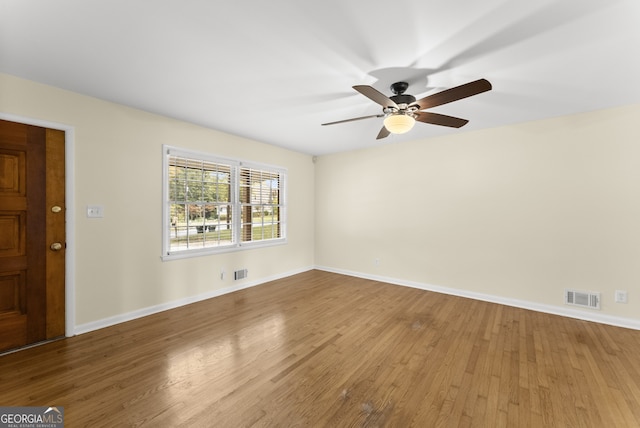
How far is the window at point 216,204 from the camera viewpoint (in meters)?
3.66

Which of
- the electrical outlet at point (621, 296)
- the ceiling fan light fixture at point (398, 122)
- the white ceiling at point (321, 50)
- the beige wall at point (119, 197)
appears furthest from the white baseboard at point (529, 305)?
the beige wall at point (119, 197)

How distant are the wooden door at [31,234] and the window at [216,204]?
1064 millimetres

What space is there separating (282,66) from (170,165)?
2.34 meters

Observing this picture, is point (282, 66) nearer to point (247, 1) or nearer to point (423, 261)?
point (247, 1)

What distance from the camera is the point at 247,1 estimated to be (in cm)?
156

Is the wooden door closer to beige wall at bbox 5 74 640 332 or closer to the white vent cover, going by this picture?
beige wall at bbox 5 74 640 332

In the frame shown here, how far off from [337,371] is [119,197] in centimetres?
317

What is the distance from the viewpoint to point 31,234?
256 cm

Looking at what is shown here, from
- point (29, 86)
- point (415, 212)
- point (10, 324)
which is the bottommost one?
point (10, 324)

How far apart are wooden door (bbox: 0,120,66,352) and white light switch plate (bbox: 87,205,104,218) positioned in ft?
0.71

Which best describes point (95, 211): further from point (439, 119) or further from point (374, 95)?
point (439, 119)

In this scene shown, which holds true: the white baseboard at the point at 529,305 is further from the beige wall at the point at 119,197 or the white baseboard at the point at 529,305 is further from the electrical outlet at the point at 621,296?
the beige wall at the point at 119,197

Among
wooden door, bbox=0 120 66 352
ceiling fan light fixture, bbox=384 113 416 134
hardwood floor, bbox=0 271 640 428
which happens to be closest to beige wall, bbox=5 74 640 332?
wooden door, bbox=0 120 66 352

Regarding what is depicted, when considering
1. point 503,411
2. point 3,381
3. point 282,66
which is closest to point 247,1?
point 282,66
